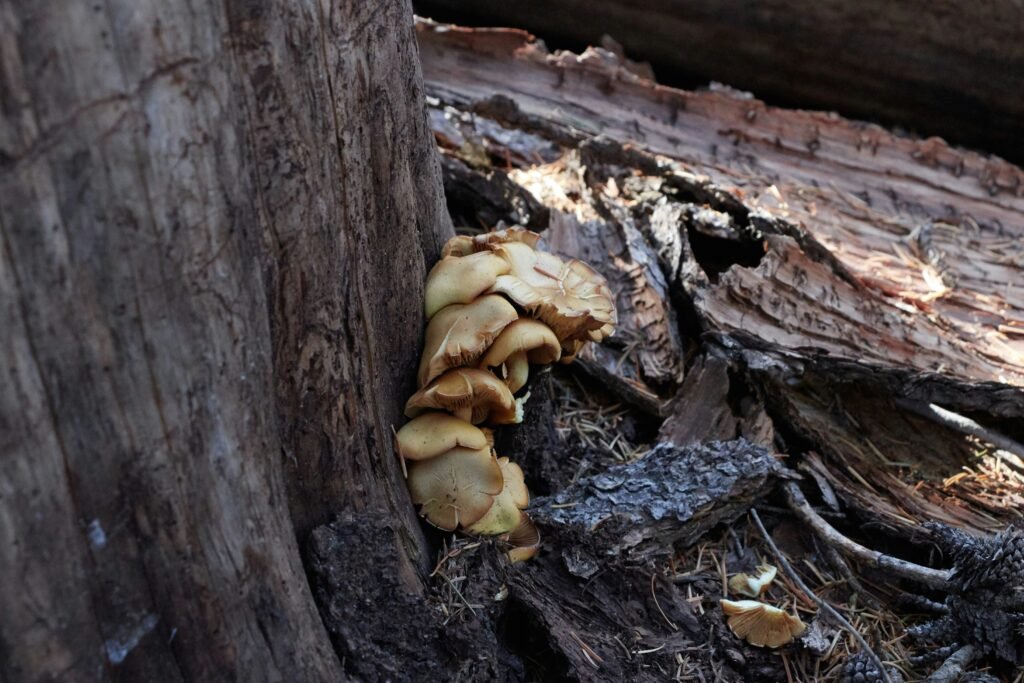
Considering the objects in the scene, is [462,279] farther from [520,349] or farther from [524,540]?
[524,540]

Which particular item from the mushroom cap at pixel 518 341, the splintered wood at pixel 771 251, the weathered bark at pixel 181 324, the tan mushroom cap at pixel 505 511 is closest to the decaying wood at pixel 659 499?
the tan mushroom cap at pixel 505 511

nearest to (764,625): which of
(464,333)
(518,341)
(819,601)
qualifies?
(819,601)

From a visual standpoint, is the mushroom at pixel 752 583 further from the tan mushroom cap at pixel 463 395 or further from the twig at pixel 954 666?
the tan mushroom cap at pixel 463 395

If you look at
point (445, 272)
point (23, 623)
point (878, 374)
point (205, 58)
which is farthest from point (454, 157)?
point (23, 623)

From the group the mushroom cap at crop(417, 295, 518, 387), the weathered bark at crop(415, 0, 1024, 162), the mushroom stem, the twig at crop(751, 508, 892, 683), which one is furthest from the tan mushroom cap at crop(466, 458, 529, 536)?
the weathered bark at crop(415, 0, 1024, 162)

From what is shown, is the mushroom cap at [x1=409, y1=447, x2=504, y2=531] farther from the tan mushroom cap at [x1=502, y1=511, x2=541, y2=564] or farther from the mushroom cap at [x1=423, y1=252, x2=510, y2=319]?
the mushroom cap at [x1=423, y1=252, x2=510, y2=319]

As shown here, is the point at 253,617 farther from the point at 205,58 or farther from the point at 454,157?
the point at 454,157
